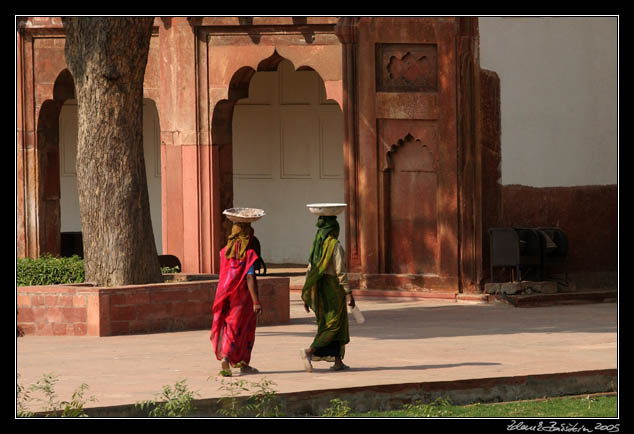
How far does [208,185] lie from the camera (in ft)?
68.1

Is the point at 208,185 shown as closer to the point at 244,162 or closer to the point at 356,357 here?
the point at 244,162

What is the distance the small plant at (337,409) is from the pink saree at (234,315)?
4.86 feet

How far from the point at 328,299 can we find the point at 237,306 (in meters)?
0.73

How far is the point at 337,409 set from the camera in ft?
33.0

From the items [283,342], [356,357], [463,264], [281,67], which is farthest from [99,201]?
[281,67]

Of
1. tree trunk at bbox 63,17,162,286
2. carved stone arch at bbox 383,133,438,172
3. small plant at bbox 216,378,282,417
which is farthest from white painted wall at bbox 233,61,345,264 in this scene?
small plant at bbox 216,378,282,417

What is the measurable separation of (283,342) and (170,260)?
6110 millimetres

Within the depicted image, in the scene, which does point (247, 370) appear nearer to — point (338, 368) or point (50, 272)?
point (338, 368)

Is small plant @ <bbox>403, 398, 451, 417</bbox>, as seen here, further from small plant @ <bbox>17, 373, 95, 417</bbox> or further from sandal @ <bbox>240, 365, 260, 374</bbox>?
small plant @ <bbox>17, 373, 95, 417</bbox>

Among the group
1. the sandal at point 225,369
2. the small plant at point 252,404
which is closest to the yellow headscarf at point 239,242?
the sandal at point 225,369

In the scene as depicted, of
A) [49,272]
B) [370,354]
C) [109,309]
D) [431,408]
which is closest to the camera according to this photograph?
[431,408]

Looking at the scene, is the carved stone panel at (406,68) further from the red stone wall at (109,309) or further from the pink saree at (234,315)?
the pink saree at (234,315)

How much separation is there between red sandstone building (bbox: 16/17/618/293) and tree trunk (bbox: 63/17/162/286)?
4364mm

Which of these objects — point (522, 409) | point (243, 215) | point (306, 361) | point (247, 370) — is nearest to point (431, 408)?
point (522, 409)
